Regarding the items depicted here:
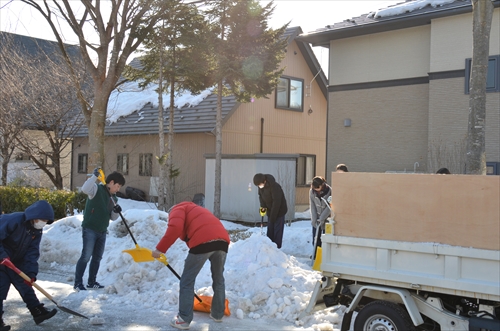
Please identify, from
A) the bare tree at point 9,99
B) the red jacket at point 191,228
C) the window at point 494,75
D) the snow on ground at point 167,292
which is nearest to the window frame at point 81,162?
the bare tree at point 9,99

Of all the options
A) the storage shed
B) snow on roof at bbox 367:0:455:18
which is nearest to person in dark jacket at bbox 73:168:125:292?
the storage shed

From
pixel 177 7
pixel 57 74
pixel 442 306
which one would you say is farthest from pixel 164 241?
pixel 57 74

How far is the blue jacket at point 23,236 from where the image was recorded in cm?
598

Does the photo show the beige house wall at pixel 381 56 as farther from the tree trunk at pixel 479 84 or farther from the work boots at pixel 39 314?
the work boots at pixel 39 314

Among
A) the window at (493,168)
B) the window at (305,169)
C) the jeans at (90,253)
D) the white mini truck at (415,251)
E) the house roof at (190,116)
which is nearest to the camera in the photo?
the white mini truck at (415,251)

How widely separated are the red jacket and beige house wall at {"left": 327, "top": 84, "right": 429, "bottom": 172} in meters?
10.4

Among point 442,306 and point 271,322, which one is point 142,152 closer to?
point 271,322

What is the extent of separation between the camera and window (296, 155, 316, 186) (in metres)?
21.2

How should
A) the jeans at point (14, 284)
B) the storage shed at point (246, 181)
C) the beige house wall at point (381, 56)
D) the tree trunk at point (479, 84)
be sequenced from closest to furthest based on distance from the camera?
the jeans at point (14, 284)
the tree trunk at point (479, 84)
the beige house wall at point (381, 56)
the storage shed at point (246, 181)

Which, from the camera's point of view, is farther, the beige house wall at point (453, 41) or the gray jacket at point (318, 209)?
the beige house wall at point (453, 41)

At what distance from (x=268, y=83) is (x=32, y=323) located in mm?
10887

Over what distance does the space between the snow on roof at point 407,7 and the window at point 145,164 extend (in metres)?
10.8

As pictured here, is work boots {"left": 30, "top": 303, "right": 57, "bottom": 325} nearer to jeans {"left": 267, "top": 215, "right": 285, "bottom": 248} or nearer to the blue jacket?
the blue jacket

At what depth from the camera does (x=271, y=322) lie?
6695 mm
